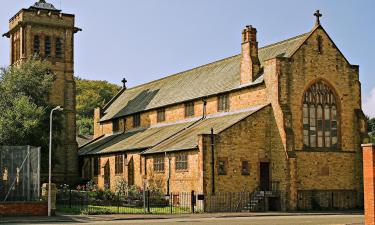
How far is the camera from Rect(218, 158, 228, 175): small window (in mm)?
46688

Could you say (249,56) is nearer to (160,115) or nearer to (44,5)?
(160,115)

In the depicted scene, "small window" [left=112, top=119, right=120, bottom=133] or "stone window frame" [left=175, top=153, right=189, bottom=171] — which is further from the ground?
"small window" [left=112, top=119, right=120, bottom=133]

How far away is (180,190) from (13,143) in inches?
552

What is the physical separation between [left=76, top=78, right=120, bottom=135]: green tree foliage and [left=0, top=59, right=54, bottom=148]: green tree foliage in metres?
56.0

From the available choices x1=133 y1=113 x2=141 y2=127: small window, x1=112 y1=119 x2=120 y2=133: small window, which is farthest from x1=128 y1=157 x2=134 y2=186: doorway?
x1=112 y1=119 x2=120 y2=133: small window

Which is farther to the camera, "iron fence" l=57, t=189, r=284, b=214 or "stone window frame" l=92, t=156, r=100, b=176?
"stone window frame" l=92, t=156, r=100, b=176

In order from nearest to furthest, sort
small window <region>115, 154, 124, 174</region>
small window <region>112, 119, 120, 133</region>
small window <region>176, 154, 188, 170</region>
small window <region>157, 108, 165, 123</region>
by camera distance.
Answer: small window <region>176, 154, 188, 170</region> < small window <region>115, 154, 124, 174</region> < small window <region>157, 108, 165, 123</region> < small window <region>112, 119, 120, 133</region>

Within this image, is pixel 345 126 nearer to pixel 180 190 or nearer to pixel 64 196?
pixel 180 190

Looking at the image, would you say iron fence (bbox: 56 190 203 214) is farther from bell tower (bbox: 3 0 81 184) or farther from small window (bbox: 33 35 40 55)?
small window (bbox: 33 35 40 55)

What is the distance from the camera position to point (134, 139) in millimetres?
62344

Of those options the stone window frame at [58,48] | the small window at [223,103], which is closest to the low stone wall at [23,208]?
the small window at [223,103]

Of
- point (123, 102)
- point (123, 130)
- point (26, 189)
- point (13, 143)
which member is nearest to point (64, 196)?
point (13, 143)

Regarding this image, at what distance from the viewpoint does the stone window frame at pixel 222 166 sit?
46.6 m

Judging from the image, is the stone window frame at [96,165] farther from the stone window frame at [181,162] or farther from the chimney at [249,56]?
the chimney at [249,56]
